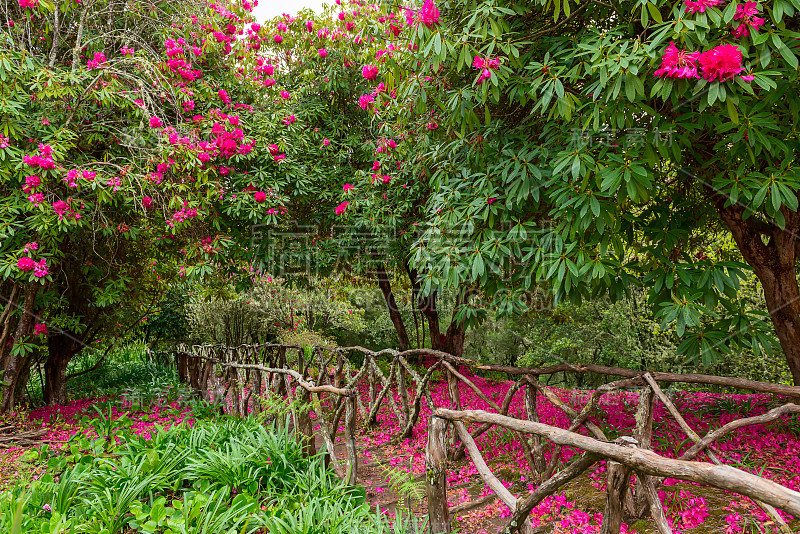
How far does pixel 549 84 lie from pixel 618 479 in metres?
2.52

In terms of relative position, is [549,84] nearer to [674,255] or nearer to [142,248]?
[674,255]

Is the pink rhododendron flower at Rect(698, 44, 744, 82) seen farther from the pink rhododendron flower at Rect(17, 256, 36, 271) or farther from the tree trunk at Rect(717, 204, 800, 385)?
the pink rhododendron flower at Rect(17, 256, 36, 271)

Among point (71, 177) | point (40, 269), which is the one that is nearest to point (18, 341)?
point (40, 269)

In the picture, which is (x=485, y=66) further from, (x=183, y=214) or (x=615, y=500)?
(x=183, y=214)

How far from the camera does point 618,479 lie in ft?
5.82

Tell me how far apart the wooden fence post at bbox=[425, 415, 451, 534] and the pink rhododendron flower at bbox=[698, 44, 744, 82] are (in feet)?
8.11

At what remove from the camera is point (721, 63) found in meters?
2.46

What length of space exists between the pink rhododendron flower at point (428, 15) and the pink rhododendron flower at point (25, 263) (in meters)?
4.58

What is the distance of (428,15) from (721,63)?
1993mm

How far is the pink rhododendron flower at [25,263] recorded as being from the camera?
4562mm

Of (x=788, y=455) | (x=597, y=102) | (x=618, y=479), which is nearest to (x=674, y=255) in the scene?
(x=788, y=455)

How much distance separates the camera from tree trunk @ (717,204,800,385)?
4301mm

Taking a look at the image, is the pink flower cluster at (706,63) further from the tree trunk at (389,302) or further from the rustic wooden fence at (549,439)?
the tree trunk at (389,302)

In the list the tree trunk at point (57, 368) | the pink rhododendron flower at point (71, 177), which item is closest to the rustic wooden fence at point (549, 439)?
the pink rhododendron flower at point (71, 177)
